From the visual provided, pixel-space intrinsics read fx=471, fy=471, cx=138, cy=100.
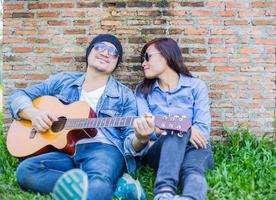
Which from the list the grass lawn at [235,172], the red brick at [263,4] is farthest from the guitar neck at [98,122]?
the red brick at [263,4]

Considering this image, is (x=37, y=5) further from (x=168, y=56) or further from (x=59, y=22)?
(x=168, y=56)

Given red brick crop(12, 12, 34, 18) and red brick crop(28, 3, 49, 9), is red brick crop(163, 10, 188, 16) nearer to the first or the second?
red brick crop(28, 3, 49, 9)

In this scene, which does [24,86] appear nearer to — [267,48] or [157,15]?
[157,15]

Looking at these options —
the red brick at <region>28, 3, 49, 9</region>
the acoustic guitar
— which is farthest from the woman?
the red brick at <region>28, 3, 49, 9</region>

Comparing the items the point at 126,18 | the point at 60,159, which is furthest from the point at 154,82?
the point at 60,159

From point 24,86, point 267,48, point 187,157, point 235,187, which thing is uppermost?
point 267,48

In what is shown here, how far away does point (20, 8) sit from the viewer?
483 cm

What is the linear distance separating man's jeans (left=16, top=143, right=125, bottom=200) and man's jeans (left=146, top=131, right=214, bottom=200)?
0.35 m

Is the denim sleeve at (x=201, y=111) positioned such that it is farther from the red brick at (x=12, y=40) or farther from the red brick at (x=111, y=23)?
the red brick at (x=12, y=40)

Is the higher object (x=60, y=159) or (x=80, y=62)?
(x=80, y=62)

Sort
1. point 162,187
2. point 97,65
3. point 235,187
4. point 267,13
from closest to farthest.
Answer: point 162,187 → point 235,187 → point 97,65 → point 267,13

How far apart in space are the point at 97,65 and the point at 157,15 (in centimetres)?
87

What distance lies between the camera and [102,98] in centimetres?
426

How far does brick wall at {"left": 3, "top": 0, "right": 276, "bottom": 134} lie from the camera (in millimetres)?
4695
